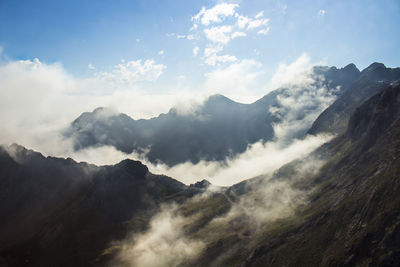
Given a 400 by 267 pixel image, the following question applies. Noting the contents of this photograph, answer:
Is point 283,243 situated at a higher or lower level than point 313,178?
lower

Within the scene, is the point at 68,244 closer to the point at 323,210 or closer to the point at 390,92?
the point at 323,210

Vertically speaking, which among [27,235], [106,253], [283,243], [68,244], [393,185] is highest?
[27,235]

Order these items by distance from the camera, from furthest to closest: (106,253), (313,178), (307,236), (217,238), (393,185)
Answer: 1. (313,178)
2. (106,253)
3. (217,238)
4. (307,236)
5. (393,185)

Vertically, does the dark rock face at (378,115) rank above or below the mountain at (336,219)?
above

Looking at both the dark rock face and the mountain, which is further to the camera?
the dark rock face

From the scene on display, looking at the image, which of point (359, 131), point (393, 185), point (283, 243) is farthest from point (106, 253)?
point (359, 131)

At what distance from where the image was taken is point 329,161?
191750mm

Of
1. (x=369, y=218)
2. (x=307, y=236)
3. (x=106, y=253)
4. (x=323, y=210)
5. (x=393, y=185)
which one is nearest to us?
(x=369, y=218)

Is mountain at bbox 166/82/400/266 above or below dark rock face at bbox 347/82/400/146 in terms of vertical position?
below

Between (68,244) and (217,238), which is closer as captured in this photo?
(217,238)

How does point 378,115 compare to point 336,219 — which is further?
point 378,115

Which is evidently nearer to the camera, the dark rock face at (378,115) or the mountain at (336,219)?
the mountain at (336,219)

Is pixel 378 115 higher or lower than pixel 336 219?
higher

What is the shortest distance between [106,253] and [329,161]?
164934 millimetres
